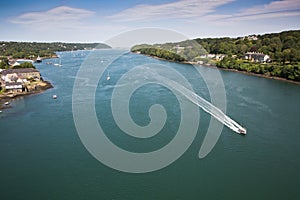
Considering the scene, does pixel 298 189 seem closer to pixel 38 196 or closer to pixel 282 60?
pixel 38 196

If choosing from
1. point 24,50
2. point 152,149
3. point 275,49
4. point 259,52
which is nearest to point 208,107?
point 152,149

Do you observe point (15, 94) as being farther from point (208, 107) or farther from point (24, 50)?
point (24, 50)

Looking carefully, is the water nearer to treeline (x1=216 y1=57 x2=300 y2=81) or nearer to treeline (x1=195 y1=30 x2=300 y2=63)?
treeline (x1=216 y1=57 x2=300 y2=81)

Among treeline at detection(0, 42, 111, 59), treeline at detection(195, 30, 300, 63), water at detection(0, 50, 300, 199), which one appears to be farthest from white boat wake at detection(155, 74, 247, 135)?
treeline at detection(0, 42, 111, 59)

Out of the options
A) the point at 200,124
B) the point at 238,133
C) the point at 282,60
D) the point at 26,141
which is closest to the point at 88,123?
the point at 26,141

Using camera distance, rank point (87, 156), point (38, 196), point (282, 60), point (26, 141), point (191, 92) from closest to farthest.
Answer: point (38, 196) < point (87, 156) < point (26, 141) < point (191, 92) < point (282, 60)

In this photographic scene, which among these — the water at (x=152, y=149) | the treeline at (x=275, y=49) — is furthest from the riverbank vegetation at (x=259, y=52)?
the water at (x=152, y=149)
